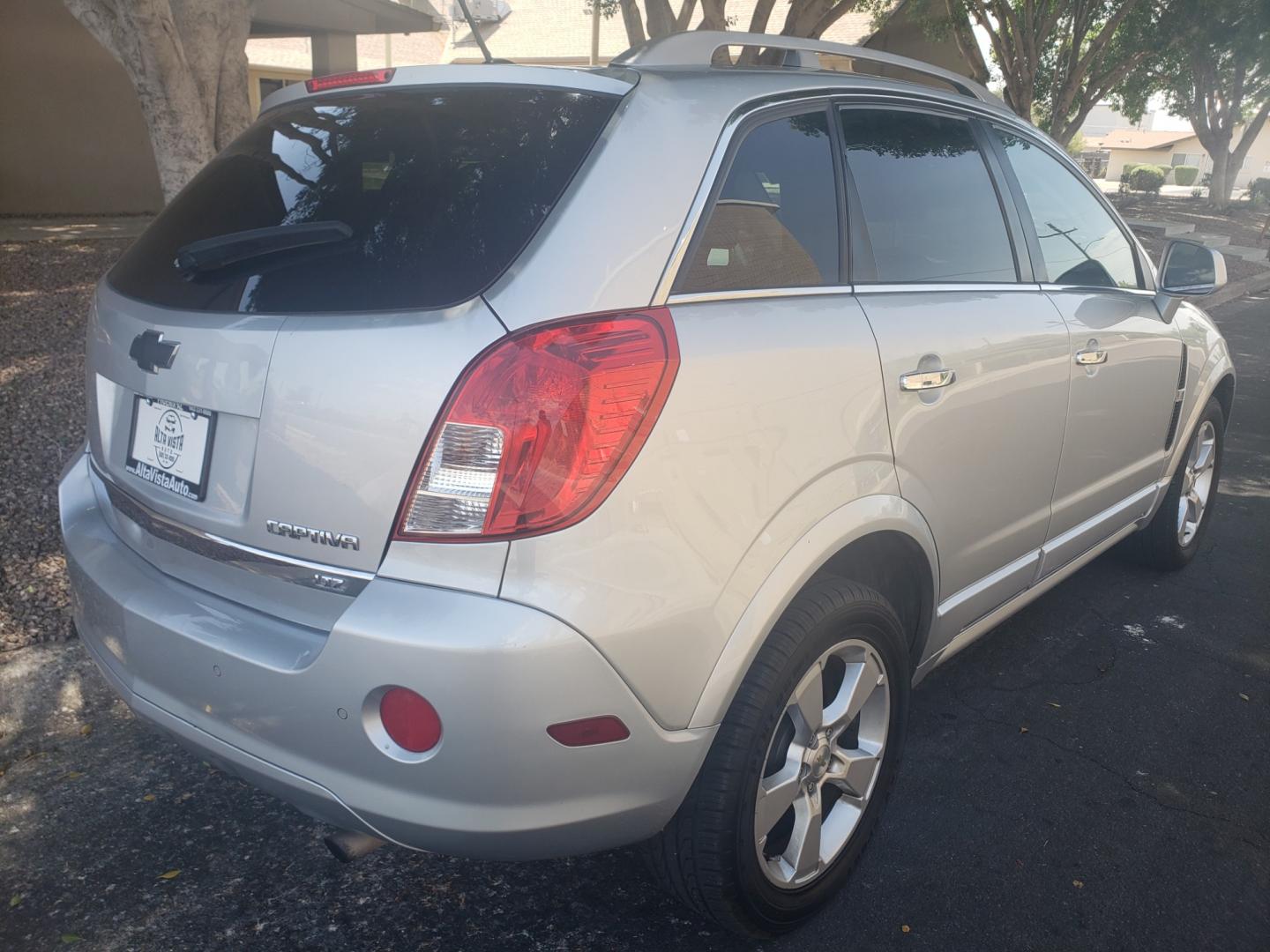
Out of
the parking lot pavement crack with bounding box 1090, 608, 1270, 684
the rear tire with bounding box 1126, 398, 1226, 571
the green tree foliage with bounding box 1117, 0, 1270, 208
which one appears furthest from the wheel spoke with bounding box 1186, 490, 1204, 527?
the green tree foliage with bounding box 1117, 0, 1270, 208

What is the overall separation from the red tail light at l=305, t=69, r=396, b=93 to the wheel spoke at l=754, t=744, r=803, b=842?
1757mm

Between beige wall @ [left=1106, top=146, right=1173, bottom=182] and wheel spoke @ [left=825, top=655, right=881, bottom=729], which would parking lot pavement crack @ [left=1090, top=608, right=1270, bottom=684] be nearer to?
wheel spoke @ [left=825, top=655, right=881, bottom=729]

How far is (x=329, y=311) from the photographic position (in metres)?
1.92

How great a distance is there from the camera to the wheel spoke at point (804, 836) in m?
2.32

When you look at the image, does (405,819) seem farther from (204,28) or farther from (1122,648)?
(204,28)

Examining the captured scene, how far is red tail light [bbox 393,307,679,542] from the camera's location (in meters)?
1.76

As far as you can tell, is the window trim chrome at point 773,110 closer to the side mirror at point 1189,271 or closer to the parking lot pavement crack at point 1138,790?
→ the side mirror at point 1189,271

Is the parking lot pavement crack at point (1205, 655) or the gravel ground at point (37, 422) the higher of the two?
the parking lot pavement crack at point (1205, 655)

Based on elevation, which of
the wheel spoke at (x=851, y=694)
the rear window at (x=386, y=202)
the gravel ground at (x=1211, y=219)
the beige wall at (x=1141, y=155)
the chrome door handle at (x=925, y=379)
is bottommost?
the beige wall at (x=1141, y=155)

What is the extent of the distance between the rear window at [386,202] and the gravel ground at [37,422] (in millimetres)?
1821

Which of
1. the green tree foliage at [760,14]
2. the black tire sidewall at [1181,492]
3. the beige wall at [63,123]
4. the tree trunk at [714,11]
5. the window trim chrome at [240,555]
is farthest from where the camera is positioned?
the beige wall at [63,123]

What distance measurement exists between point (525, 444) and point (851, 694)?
108 cm

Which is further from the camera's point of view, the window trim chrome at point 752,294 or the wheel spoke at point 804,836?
the wheel spoke at point 804,836

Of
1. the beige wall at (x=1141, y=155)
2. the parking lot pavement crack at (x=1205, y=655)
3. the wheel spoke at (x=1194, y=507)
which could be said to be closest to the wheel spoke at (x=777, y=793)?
the parking lot pavement crack at (x=1205, y=655)
